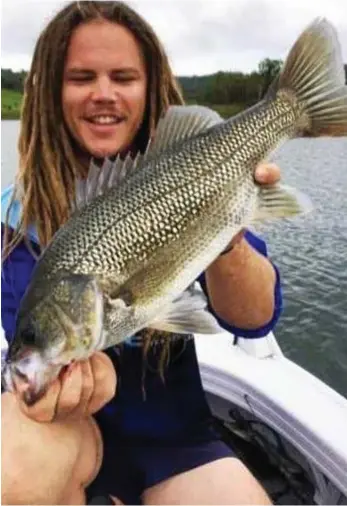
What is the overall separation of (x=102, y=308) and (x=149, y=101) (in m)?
0.75

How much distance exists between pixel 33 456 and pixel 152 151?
0.74 metres

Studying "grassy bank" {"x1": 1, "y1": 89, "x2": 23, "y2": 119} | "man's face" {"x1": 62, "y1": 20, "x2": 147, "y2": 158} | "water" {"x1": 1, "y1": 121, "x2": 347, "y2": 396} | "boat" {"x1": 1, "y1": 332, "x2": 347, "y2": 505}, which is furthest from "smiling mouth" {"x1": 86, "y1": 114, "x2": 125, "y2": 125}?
"water" {"x1": 1, "y1": 121, "x2": 347, "y2": 396}

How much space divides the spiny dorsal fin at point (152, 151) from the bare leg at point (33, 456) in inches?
21.9

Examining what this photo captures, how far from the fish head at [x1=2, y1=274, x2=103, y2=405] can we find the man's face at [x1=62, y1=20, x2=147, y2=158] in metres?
0.57

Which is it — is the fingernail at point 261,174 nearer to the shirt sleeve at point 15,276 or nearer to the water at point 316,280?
the shirt sleeve at point 15,276

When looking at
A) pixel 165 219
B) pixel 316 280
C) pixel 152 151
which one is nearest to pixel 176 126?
pixel 152 151

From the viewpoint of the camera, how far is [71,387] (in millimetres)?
1337

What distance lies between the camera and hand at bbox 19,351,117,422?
133cm

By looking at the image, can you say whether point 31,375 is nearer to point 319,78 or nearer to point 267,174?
point 267,174

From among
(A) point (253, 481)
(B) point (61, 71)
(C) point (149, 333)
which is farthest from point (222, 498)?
(B) point (61, 71)

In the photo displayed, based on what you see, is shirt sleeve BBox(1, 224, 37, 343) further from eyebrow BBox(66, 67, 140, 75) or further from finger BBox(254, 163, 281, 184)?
finger BBox(254, 163, 281, 184)

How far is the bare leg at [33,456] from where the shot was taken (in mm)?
1601

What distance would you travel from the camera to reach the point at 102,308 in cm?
123

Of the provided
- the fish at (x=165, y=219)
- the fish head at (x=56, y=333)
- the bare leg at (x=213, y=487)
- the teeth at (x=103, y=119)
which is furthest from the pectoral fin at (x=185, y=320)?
the bare leg at (x=213, y=487)
